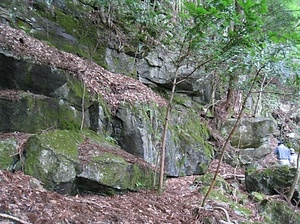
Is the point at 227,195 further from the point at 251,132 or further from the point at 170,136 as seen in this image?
the point at 251,132

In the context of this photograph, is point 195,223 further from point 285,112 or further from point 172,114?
point 285,112

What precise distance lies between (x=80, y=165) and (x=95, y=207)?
694 millimetres

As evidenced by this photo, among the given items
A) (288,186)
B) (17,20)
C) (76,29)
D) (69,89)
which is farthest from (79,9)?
(288,186)

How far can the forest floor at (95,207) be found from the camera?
9.87 feet

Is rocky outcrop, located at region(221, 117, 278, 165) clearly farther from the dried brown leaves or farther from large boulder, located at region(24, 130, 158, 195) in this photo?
large boulder, located at region(24, 130, 158, 195)

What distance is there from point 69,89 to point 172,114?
3.52 m

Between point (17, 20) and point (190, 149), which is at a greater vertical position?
point (17, 20)

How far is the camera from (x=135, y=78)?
27.3 ft

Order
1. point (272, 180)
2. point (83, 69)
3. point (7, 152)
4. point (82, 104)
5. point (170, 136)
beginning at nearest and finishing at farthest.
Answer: point (7, 152) → point (82, 104) → point (83, 69) → point (272, 180) → point (170, 136)

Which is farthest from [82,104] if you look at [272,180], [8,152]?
[272,180]

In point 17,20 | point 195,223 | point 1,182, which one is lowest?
point 195,223

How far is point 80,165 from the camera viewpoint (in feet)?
13.5

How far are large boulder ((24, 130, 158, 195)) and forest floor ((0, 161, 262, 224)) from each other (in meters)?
0.15

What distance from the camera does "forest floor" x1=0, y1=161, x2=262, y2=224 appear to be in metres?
3.01
